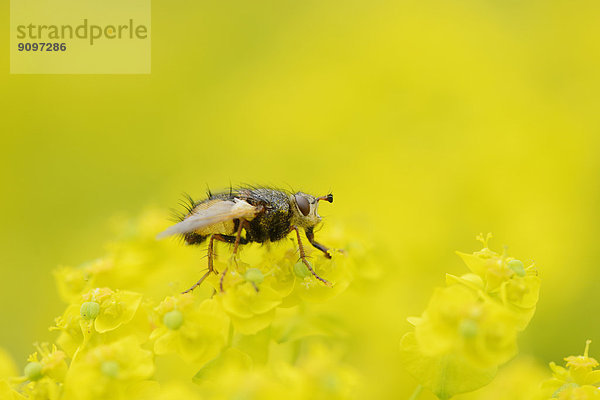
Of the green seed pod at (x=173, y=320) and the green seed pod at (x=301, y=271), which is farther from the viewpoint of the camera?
the green seed pod at (x=301, y=271)

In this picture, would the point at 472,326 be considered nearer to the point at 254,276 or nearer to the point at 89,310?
the point at 254,276

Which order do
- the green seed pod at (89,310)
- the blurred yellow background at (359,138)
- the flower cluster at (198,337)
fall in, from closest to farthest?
1. the flower cluster at (198,337)
2. the green seed pod at (89,310)
3. the blurred yellow background at (359,138)

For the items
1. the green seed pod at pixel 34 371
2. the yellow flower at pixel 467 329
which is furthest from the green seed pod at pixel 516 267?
the green seed pod at pixel 34 371

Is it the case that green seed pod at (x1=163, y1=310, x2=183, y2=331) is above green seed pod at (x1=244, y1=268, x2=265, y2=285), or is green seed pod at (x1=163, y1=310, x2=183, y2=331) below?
below

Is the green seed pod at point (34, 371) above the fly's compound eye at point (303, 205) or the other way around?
the other way around

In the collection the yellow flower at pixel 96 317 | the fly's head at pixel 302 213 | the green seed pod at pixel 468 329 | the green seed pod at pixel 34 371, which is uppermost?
the fly's head at pixel 302 213

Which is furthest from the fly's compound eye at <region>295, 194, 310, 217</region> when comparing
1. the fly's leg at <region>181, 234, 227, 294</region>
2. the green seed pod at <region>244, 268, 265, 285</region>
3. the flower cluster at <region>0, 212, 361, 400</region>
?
the green seed pod at <region>244, 268, 265, 285</region>

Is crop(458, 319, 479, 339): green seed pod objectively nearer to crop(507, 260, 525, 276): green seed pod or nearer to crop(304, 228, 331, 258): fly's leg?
crop(507, 260, 525, 276): green seed pod

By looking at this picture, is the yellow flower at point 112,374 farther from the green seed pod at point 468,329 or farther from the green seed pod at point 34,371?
the green seed pod at point 468,329
